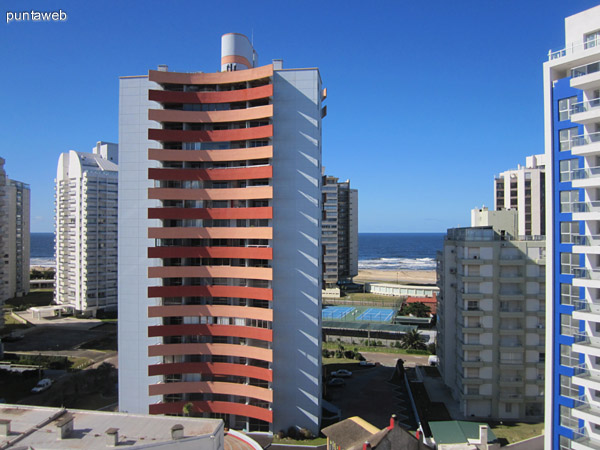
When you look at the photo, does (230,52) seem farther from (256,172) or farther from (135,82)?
(256,172)

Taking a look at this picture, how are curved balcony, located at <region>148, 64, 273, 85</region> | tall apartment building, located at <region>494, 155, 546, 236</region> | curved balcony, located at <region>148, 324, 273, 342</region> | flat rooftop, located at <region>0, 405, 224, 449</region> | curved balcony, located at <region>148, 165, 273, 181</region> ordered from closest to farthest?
flat rooftop, located at <region>0, 405, 224, 449</region>
curved balcony, located at <region>148, 324, 273, 342</region>
curved balcony, located at <region>148, 165, 273, 181</region>
curved balcony, located at <region>148, 64, 273, 85</region>
tall apartment building, located at <region>494, 155, 546, 236</region>

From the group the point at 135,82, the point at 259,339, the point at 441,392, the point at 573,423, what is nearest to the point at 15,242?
the point at 135,82

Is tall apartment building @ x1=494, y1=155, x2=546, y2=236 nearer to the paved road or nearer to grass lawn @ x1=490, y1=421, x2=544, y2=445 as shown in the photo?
the paved road

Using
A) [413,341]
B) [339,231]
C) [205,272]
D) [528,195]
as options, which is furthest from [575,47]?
[339,231]

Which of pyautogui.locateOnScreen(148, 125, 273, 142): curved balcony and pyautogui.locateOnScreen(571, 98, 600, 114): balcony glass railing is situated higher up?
pyautogui.locateOnScreen(148, 125, 273, 142): curved balcony

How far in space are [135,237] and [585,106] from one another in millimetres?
37695

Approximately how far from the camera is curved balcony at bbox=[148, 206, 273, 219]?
3953 cm

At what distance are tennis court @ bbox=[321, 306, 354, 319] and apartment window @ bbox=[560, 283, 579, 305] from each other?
194ft

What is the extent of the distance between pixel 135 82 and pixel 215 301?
22.4 meters

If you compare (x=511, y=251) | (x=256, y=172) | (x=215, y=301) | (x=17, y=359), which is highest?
(x=256, y=172)

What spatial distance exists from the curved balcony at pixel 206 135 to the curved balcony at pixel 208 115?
1.00 meters

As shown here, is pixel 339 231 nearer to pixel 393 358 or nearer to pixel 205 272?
pixel 393 358

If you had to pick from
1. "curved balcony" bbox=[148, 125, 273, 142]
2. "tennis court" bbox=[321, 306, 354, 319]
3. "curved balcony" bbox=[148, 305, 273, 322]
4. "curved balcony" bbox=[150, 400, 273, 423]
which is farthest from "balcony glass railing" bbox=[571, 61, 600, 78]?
"tennis court" bbox=[321, 306, 354, 319]

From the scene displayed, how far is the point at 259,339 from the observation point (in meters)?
39.8
